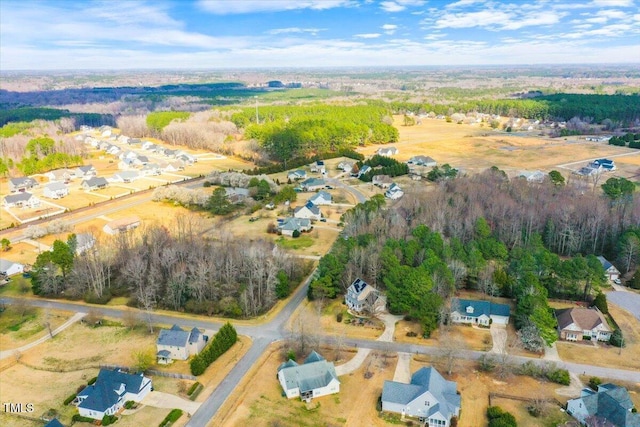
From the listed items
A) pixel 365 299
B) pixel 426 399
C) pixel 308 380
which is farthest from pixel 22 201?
pixel 426 399

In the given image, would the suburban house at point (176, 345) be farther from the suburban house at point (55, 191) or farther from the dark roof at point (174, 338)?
the suburban house at point (55, 191)

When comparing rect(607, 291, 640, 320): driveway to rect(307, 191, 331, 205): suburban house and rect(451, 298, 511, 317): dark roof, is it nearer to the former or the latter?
rect(451, 298, 511, 317): dark roof

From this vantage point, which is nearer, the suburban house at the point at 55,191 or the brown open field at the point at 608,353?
the brown open field at the point at 608,353

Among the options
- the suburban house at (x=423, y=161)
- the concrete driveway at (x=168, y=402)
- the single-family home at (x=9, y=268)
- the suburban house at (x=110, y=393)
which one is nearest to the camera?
the suburban house at (x=110, y=393)

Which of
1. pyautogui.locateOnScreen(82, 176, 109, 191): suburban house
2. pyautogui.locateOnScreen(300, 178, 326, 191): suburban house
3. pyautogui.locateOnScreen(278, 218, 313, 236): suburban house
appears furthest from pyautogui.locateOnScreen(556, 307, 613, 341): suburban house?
pyautogui.locateOnScreen(82, 176, 109, 191): suburban house

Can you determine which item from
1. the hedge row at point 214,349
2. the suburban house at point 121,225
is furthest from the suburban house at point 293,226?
the hedge row at point 214,349

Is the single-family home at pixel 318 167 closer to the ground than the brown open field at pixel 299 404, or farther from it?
farther from it
